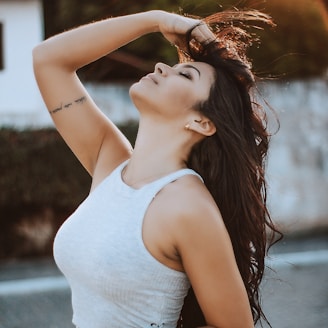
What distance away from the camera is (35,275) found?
7.93m

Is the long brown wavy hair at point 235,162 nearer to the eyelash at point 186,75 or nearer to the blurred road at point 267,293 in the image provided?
the eyelash at point 186,75

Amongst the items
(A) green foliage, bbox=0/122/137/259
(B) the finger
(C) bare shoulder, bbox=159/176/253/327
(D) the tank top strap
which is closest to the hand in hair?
(B) the finger

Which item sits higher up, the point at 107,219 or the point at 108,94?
the point at 107,219

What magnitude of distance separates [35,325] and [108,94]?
15.0ft

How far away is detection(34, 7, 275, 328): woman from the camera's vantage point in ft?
6.64

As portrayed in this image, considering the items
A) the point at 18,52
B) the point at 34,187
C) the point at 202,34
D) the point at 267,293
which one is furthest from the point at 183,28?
the point at 18,52

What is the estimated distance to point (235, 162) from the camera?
88.2 inches

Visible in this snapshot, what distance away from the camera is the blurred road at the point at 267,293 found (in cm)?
604

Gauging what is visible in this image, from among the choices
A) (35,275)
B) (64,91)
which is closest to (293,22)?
(35,275)

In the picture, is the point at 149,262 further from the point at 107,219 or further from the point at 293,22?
the point at 293,22

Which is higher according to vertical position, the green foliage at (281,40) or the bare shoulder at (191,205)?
the bare shoulder at (191,205)

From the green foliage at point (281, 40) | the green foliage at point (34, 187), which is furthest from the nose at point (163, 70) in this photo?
the green foliage at point (281, 40)

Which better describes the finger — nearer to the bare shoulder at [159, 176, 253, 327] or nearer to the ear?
the ear

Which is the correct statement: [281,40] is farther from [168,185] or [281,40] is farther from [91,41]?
[168,185]
